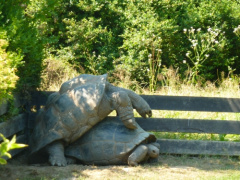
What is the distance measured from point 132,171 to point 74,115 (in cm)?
117

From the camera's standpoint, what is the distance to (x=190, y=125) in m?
7.06

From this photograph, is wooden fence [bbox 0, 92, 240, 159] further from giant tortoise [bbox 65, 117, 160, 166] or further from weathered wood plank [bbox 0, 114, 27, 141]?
giant tortoise [bbox 65, 117, 160, 166]

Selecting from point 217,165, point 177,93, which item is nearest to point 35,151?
point 217,165

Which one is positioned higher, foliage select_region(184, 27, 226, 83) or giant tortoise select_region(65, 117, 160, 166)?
foliage select_region(184, 27, 226, 83)

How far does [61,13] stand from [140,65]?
3.08 m

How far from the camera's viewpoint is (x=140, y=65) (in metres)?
11.4

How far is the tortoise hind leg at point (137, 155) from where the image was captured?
6.06m

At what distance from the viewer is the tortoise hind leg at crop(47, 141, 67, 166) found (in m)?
6.04

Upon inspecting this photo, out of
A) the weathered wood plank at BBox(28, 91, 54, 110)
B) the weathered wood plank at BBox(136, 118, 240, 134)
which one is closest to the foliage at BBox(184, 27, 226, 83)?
the weathered wood plank at BBox(136, 118, 240, 134)

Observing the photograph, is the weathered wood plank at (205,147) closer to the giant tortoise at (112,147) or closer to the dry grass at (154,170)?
the dry grass at (154,170)

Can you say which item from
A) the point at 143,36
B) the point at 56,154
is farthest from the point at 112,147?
the point at 143,36

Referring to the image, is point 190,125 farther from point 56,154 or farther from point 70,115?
point 56,154

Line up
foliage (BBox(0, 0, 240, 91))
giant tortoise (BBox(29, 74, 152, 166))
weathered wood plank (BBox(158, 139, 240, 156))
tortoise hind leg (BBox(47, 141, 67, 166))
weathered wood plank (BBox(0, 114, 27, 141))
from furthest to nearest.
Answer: foliage (BBox(0, 0, 240, 91)) < weathered wood plank (BBox(158, 139, 240, 156)) < giant tortoise (BBox(29, 74, 152, 166)) < tortoise hind leg (BBox(47, 141, 67, 166)) < weathered wood plank (BBox(0, 114, 27, 141))

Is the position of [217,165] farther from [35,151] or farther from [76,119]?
[35,151]
